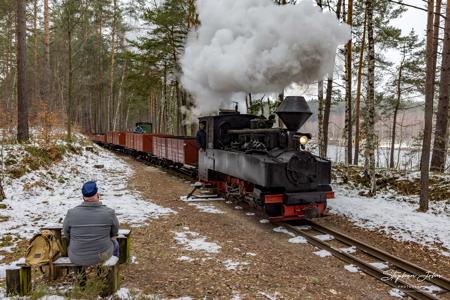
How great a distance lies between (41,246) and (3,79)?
37857 millimetres

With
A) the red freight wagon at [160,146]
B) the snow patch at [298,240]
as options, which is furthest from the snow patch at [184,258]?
the red freight wagon at [160,146]

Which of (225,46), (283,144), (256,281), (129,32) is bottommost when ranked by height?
(256,281)

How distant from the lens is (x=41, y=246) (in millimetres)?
4656

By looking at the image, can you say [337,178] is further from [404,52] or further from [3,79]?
[3,79]

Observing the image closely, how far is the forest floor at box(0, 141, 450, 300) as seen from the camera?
509cm

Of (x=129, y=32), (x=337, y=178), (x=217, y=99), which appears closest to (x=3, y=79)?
(x=129, y=32)

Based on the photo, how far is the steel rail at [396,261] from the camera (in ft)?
17.5

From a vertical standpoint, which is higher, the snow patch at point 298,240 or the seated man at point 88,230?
the seated man at point 88,230

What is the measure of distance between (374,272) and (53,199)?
26.4ft

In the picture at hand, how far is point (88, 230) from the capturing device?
444 cm

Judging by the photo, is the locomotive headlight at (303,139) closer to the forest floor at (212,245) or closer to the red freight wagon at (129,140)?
the forest floor at (212,245)

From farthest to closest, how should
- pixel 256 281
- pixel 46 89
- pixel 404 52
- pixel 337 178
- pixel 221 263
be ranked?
pixel 404 52 < pixel 46 89 < pixel 337 178 < pixel 221 263 < pixel 256 281

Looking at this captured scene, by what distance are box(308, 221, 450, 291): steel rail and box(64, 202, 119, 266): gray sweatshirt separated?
15.3 feet

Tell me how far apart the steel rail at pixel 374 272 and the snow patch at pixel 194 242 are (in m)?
1.95
